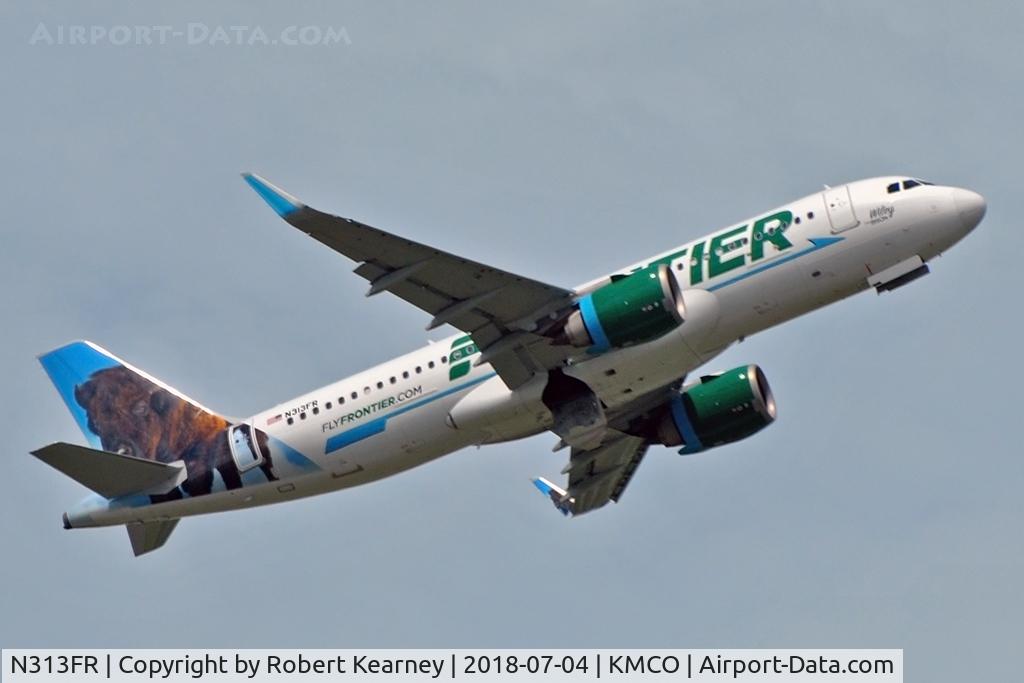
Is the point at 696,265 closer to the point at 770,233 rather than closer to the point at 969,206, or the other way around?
the point at 770,233

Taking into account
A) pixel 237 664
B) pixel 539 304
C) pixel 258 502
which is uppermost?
pixel 539 304

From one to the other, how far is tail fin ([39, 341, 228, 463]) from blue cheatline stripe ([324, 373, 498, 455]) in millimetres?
4920

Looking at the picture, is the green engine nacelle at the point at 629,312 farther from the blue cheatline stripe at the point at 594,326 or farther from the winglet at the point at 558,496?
the winglet at the point at 558,496

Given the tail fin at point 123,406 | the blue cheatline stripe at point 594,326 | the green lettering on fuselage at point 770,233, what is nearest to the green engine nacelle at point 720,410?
the green lettering on fuselage at point 770,233

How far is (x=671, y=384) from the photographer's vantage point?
216 feet

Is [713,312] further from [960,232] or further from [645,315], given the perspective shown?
[960,232]

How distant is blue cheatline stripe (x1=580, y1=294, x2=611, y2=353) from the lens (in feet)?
189

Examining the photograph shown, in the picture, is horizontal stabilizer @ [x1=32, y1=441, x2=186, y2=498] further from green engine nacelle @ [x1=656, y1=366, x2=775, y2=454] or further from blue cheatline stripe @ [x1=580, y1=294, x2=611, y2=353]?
green engine nacelle @ [x1=656, y1=366, x2=775, y2=454]

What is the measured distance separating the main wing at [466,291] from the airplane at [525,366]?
2.1 inches

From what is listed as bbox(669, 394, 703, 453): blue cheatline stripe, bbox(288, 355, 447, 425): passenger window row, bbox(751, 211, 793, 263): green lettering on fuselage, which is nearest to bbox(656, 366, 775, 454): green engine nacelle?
bbox(669, 394, 703, 453): blue cheatline stripe

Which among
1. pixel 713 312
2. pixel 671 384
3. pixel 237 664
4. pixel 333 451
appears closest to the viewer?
pixel 237 664

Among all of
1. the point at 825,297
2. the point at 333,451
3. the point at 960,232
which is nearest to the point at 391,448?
the point at 333,451

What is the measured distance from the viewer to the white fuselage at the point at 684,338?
5800cm

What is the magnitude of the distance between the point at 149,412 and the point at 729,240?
73.8 feet
